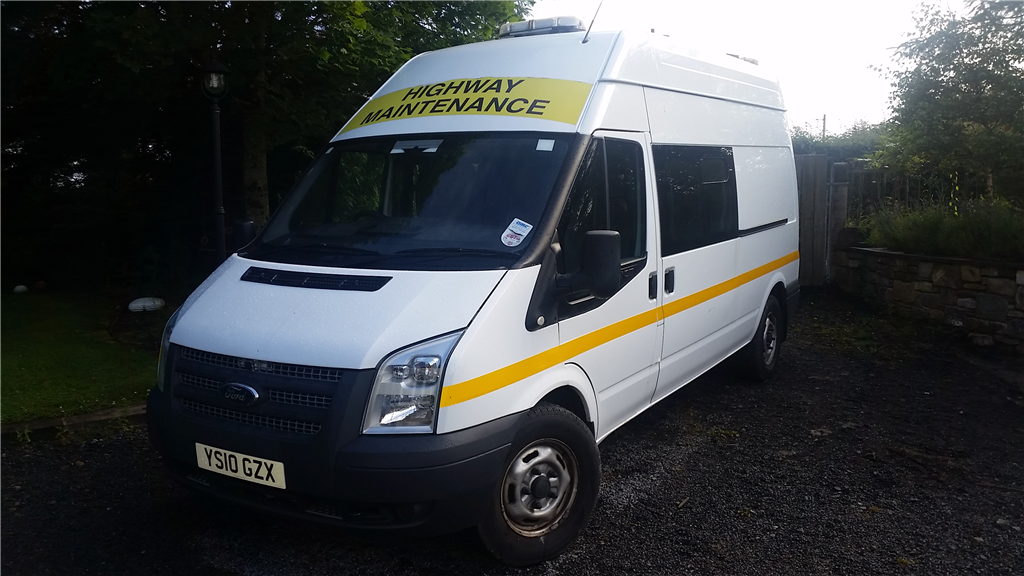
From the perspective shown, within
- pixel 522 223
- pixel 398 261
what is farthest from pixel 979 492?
pixel 398 261

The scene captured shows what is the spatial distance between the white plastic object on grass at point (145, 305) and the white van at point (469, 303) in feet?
19.2

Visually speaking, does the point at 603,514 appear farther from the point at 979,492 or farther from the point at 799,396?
the point at 799,396

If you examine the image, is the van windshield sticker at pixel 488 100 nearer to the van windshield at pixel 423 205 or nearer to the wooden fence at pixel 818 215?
the van windshield at pixel 423 205

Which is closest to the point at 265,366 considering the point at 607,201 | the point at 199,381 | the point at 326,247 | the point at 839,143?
the point at 199,381

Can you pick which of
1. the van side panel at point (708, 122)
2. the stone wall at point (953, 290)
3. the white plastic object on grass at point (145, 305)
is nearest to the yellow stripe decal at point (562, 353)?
the van side panel at point (708, 122)

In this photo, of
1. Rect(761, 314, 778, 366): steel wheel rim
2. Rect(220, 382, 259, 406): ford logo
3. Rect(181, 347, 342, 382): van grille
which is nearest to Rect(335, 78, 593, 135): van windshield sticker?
Rect(181, 347, 342, 382): van grille

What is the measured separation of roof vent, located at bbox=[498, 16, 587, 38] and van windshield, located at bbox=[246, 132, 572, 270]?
1.38 m

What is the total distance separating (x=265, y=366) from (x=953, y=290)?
7.61 metres

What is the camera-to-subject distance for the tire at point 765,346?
6641mm

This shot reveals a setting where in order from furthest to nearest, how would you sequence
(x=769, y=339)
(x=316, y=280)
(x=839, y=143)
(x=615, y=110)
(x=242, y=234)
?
(x=839, y=143)
(x=769, y=339)
(x=242, y=234)
(x=615, y=110)
(x=316, y=280)

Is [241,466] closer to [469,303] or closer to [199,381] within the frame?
[199,381]

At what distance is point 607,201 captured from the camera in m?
4.20

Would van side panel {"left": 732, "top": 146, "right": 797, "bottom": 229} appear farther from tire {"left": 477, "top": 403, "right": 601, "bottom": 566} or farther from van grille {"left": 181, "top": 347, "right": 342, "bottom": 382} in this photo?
van grille {"left": 181, "top": 347, "right": 342, "bottom": 382}

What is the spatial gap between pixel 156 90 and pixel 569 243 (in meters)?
6.75
